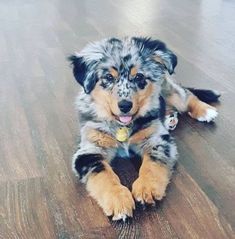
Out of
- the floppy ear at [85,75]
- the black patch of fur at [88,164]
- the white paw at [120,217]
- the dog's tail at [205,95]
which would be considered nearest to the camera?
the white paw at [120,217]

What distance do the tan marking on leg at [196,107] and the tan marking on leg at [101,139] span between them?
2.10 ft

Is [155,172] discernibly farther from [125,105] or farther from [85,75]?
[85,75]

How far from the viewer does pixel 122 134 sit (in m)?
2.35

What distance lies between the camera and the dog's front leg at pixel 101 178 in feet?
A: 6.50

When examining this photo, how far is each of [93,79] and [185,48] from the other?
189 centimetres

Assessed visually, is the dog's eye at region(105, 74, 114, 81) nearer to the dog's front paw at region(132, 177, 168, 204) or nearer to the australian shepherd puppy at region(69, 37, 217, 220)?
the australian shepherd puppy at region(69, 37, 217, 220)

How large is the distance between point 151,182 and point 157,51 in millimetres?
632

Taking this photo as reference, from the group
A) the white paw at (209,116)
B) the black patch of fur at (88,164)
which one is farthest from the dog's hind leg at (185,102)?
the black patch of fur at (88,164)

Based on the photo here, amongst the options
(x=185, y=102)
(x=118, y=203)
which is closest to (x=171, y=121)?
(x=185, y=102)

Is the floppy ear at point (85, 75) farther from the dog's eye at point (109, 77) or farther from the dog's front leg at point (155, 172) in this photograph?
the dog's front leg at point (155, 172)

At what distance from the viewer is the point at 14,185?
89.7 inches

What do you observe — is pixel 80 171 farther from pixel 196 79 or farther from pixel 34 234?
pixel 196 79

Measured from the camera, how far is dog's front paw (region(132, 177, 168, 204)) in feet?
6.68

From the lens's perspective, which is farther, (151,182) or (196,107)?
(196,107)
